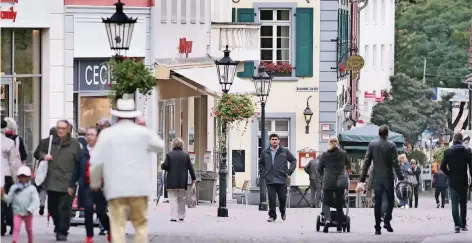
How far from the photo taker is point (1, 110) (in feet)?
101

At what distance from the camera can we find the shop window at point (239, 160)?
5019 centimetres

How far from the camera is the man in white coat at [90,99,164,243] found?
16484 mm

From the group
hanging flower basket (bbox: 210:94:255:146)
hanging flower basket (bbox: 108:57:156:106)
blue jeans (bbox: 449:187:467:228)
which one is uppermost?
hanging flower basket (bbox: 108:57:156:106)

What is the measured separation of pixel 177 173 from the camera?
27.7 m

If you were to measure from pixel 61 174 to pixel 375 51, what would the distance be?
58.7 meters

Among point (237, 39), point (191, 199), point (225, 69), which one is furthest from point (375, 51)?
point (225, 69)

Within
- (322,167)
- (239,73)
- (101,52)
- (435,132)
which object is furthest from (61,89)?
(435,132)

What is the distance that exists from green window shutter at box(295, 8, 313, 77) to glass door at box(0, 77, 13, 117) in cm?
2089

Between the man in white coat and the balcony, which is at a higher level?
the balcony

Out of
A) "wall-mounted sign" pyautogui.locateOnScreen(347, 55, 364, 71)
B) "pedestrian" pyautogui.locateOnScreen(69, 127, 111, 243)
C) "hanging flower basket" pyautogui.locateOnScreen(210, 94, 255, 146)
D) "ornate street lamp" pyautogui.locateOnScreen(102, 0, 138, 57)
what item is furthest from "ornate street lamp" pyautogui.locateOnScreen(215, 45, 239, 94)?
"wall-mounted sign" pyautogui.locateOnScreen(347, 55, 364, 71)

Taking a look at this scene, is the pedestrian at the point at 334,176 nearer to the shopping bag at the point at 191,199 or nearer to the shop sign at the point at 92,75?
the shop sign at the point at 92,75

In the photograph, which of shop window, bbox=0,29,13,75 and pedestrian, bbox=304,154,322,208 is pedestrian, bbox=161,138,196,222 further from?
pedestrian, bbox=304,154,322,208

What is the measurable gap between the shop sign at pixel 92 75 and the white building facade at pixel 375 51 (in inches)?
1468

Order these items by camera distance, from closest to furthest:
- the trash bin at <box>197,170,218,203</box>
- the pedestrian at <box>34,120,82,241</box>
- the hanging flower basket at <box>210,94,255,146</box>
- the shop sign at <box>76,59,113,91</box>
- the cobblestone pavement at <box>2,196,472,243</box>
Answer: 1. the pedestrian at <box>34,120,82,241</box>
2. the cobblestone pavement at <box>2,196,472,243</box>
3. the shop sign at <box>76,59,113,91</box>
4. the hanging flower basket at <box>210,94,255,146</box>
5. the trash bin at <box>197,170,218,203</box>
